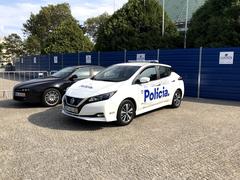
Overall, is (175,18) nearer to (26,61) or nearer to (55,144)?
(26,61)

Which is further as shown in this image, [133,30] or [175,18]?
[175,18]

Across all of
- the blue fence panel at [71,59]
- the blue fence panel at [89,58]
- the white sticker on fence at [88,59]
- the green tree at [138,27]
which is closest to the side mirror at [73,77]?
the blue fence panel at [89,58]

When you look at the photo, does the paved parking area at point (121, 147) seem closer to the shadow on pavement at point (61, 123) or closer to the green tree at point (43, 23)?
the shadow on pavement at point (61, 123)

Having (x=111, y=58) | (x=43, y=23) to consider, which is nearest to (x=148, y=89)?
(x=111, y=58)

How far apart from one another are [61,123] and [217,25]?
36.2ft

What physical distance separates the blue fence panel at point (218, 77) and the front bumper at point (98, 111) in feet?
20.3

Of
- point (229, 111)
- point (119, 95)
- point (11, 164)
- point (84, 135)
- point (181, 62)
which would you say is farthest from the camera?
point (181, 62)

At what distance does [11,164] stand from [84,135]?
5.93 feet

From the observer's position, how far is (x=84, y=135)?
5793mm

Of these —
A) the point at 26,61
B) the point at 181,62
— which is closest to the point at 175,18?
the point at 26,61

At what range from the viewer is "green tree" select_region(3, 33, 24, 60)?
49625mm

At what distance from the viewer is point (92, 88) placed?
654cm

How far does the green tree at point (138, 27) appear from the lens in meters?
17.9

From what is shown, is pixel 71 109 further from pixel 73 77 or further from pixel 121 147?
pixel 73 77
